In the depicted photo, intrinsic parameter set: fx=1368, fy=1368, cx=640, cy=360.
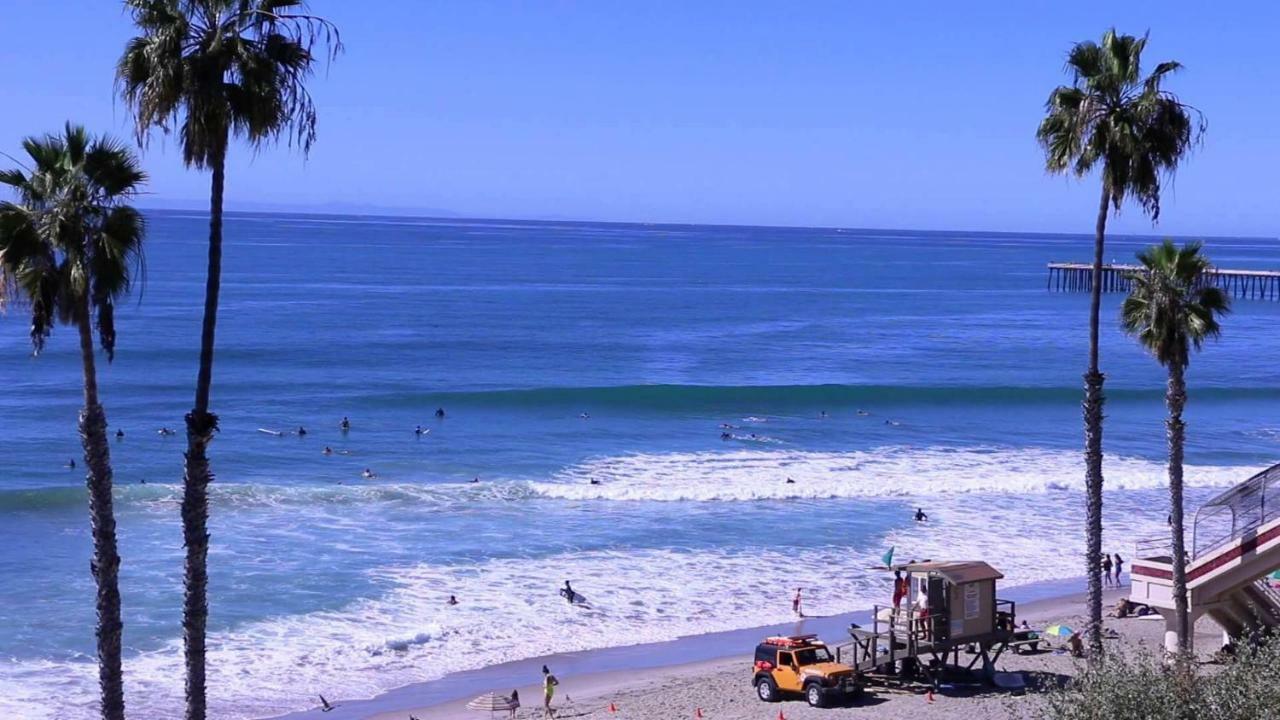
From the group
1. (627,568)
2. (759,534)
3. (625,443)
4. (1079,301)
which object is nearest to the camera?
(627,568)

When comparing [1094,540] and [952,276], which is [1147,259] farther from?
[952,276]

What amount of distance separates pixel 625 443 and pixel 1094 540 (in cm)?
3113

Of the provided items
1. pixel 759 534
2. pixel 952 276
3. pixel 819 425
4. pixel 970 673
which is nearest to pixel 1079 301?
pixel 952 276

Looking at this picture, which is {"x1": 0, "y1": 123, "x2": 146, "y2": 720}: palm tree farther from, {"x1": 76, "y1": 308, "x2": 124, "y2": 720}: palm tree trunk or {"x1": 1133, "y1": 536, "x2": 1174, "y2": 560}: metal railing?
{"x1": 1133, "y1": 536, "x2": 1174, "y2": 560}: metal railing

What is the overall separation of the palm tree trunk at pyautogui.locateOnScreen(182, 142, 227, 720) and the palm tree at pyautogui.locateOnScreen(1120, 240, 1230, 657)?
42.5 feet

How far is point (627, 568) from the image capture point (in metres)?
32.4

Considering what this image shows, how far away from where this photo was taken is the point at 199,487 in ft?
45.6

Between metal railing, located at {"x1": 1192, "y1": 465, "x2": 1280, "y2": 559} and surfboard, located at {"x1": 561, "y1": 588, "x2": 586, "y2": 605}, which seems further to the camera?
surfboard, located at {"x1": 561, "y1": 588, "x2": 586, "y2": 605}

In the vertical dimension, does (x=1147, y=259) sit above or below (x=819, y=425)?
above

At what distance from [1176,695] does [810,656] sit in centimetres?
1093

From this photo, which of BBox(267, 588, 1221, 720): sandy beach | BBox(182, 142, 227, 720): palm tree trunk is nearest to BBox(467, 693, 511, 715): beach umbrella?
BBox(267, 588, 1221, 720): sandy beach

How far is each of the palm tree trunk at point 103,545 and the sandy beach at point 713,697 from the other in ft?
27.3

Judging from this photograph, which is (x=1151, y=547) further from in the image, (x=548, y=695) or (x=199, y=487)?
(x=199, y=487)

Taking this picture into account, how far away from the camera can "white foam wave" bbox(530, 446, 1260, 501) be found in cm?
4216
